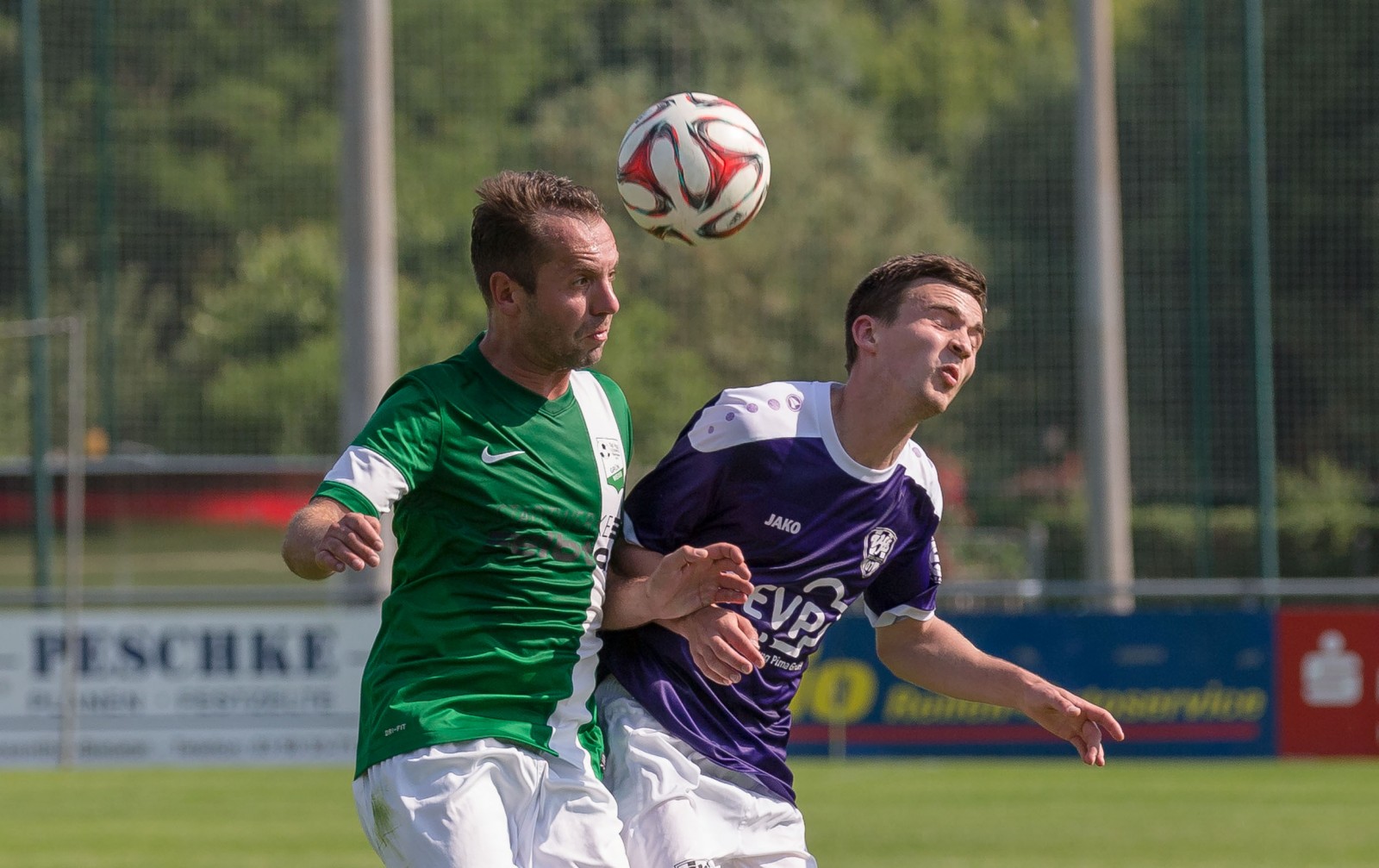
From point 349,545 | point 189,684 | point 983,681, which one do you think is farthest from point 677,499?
point 189,684

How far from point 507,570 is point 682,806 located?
68 centimetres

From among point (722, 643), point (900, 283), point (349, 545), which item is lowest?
point (722, 643)

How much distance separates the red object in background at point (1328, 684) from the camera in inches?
572

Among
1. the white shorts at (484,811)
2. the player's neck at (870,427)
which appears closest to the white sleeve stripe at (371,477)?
the white shorts at (484,811)

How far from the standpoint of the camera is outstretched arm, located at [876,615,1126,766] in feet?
14.4

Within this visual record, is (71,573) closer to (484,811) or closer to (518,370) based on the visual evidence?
(518,370)

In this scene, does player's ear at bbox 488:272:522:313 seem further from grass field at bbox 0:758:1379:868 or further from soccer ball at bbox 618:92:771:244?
grass field at bbox 0:758:1379:868

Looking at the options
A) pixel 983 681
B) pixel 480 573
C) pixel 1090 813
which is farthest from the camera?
pixel 1090 813

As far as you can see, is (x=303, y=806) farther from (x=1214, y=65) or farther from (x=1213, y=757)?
(x=1214, y=65)

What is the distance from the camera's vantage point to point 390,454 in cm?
389

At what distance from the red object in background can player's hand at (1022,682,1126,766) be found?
10805 millimetres

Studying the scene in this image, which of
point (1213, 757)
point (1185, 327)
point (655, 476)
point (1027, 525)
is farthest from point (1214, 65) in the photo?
point (655, 476)

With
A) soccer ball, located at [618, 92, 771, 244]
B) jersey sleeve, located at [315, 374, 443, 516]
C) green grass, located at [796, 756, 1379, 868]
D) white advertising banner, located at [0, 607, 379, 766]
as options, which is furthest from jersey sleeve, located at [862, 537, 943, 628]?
white advertising banner, located at [0, 607, 379, 766]

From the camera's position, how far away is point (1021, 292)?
21266mm
